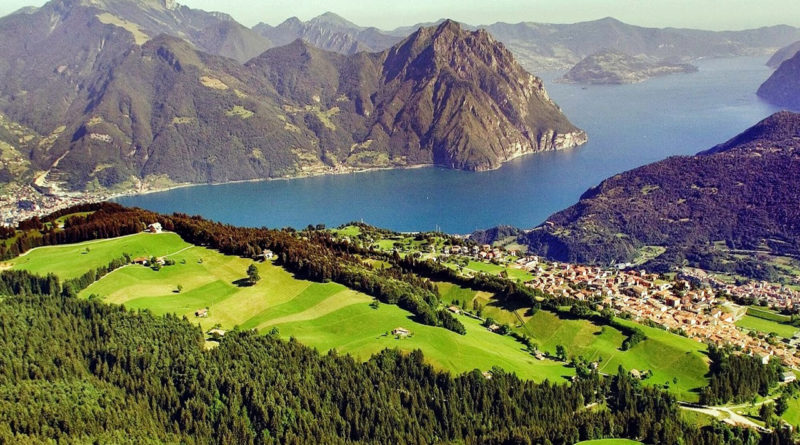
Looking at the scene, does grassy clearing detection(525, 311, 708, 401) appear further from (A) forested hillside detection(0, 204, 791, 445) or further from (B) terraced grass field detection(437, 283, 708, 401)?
(A) forested hillside detection(0, 204, 791, 445)

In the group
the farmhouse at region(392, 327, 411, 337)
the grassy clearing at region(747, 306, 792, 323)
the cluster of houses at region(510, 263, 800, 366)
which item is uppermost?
the farmhouse at region(392, 327, 411, 337)

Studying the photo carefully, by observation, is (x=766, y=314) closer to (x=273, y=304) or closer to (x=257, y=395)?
(x=273, y=304)

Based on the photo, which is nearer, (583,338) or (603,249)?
(583,338)

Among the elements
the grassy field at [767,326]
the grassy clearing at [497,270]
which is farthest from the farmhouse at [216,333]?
the grassy field at [767,326]

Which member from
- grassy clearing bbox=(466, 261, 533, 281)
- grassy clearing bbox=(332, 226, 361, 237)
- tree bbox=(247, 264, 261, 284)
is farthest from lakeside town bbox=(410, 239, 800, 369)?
tree bbox=(247, 264, 261, 284)

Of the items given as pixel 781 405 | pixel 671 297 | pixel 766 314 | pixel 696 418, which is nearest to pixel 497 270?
pixel 671 297

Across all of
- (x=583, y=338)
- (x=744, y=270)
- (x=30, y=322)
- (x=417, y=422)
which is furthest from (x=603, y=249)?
(x=30, y=322)

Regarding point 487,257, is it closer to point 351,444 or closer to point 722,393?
point 722,393
